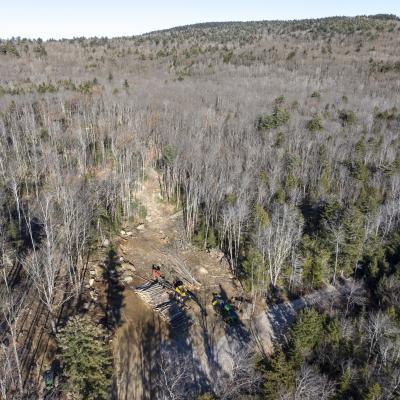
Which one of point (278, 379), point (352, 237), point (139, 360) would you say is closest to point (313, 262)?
point (352, 237)

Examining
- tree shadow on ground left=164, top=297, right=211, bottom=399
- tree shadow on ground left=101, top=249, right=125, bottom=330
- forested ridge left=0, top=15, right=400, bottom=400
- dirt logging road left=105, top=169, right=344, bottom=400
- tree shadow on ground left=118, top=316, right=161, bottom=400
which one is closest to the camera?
forested ridge left=0, top=15, right=400, bottom=400

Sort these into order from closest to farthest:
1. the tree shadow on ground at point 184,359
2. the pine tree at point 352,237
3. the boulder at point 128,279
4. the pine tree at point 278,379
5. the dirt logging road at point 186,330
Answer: the pine tree at point 278,379
the tree shadow on ground at point 184,359
the dirt logging road at point 186,330
the pine tree at point 352,237
the boulder at point 128,279

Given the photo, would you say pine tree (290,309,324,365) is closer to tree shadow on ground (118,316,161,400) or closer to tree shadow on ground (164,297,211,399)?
tree shadow on ground (164,297,211,399)

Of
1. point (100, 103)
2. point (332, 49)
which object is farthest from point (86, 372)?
point (332, 49)

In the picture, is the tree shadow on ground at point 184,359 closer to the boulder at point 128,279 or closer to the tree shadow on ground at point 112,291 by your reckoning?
the tree shadow on ground at point 112,291

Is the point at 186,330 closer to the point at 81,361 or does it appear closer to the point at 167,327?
the point at 167,327

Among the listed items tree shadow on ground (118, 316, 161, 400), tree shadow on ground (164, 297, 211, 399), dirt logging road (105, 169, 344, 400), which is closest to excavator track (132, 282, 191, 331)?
tree shadow on ground (164, 297, 211, 399)

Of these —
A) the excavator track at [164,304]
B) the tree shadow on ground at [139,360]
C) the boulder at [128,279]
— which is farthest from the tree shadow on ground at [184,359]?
the boulder at [128,279]
